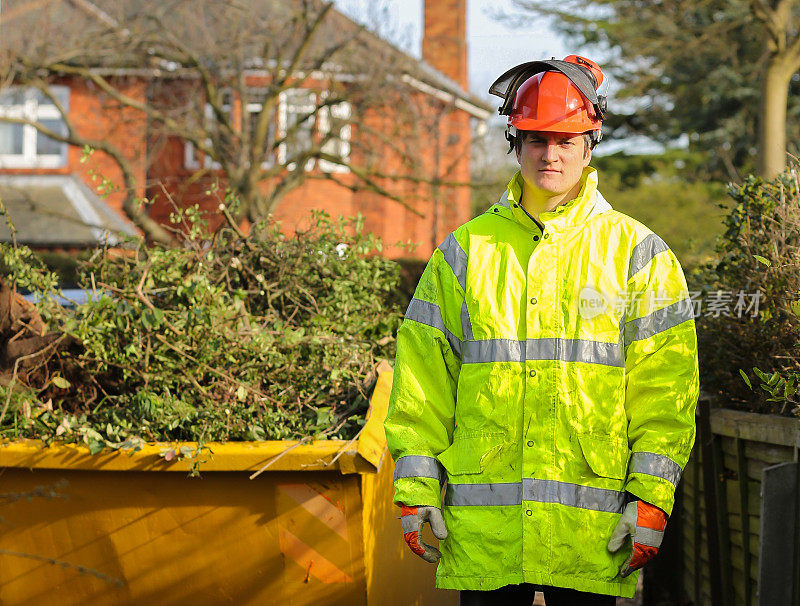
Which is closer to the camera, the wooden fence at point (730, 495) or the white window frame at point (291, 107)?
the wooden fence at point (730, 495)

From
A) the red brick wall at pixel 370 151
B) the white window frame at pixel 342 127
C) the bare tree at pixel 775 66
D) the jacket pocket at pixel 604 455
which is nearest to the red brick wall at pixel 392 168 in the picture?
the red brick wall at pixel 370 151

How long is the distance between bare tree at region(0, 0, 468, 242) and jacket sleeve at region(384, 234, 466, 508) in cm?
977

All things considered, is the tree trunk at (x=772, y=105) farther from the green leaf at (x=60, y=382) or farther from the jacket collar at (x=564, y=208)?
the green leaf at (x=60, y=382)

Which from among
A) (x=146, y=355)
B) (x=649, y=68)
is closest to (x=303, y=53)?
(x=649, y=68)

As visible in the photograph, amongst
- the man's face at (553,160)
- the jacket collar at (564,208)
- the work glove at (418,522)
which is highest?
the man's face at (553,160)

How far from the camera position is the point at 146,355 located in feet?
12.1

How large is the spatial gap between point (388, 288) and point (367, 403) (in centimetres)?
108

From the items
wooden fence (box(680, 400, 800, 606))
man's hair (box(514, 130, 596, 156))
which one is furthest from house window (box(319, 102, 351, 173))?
man's hair (box(514, 130, 596, 156))

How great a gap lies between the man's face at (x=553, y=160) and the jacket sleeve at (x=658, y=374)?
27 centimetres

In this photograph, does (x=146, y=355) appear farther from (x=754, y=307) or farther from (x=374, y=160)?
(x=374, y=160)

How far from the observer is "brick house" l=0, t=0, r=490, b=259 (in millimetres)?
13719

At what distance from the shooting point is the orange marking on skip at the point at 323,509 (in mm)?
3266

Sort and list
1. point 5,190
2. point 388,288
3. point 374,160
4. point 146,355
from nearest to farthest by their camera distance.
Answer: point 146,355 < point 388,288 < point 374,160 < point 5,190

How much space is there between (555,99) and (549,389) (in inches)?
30.4
